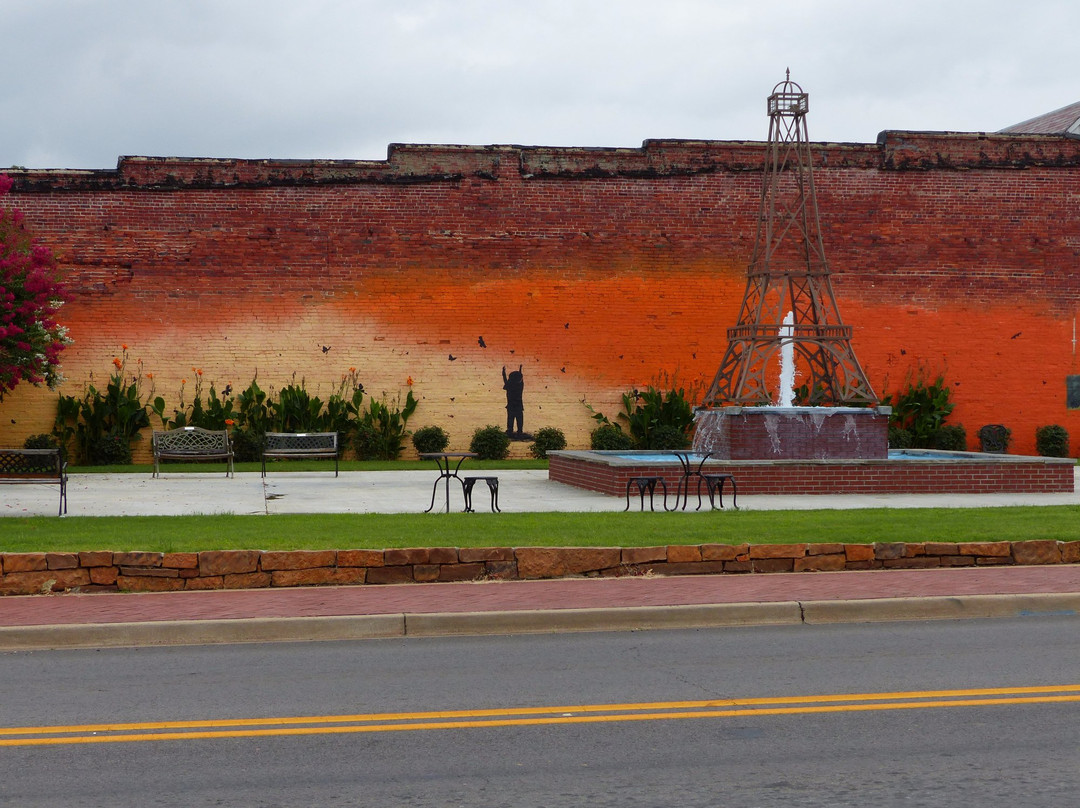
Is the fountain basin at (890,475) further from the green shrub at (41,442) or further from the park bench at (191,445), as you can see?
the green shrub at (41,442)

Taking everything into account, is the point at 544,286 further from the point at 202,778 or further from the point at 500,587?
the point at 202,778

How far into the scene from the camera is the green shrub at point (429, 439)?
1033 inches

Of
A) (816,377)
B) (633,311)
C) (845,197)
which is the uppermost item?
(845,197)

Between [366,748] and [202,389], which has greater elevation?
[202,389]

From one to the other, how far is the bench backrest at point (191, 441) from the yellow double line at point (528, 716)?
16526mm

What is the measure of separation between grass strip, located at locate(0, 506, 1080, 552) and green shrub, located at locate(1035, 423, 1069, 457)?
14589mm

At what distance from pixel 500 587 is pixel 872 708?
4025 millimetres

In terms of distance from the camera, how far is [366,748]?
5.66 m

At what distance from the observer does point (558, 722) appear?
6.11 metres

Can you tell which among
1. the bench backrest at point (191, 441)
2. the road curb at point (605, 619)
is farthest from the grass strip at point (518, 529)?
the bench backrest at point (191, 441)

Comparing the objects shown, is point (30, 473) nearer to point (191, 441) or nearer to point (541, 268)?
point (191, 441)

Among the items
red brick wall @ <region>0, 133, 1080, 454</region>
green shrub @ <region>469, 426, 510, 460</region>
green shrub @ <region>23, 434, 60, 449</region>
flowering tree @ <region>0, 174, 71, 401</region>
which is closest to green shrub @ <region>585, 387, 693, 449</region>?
red brick wall @ <region>0, 133, 1080, 454</region>

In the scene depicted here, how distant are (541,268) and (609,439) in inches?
159

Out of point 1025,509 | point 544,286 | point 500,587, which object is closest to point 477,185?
point 544,286
